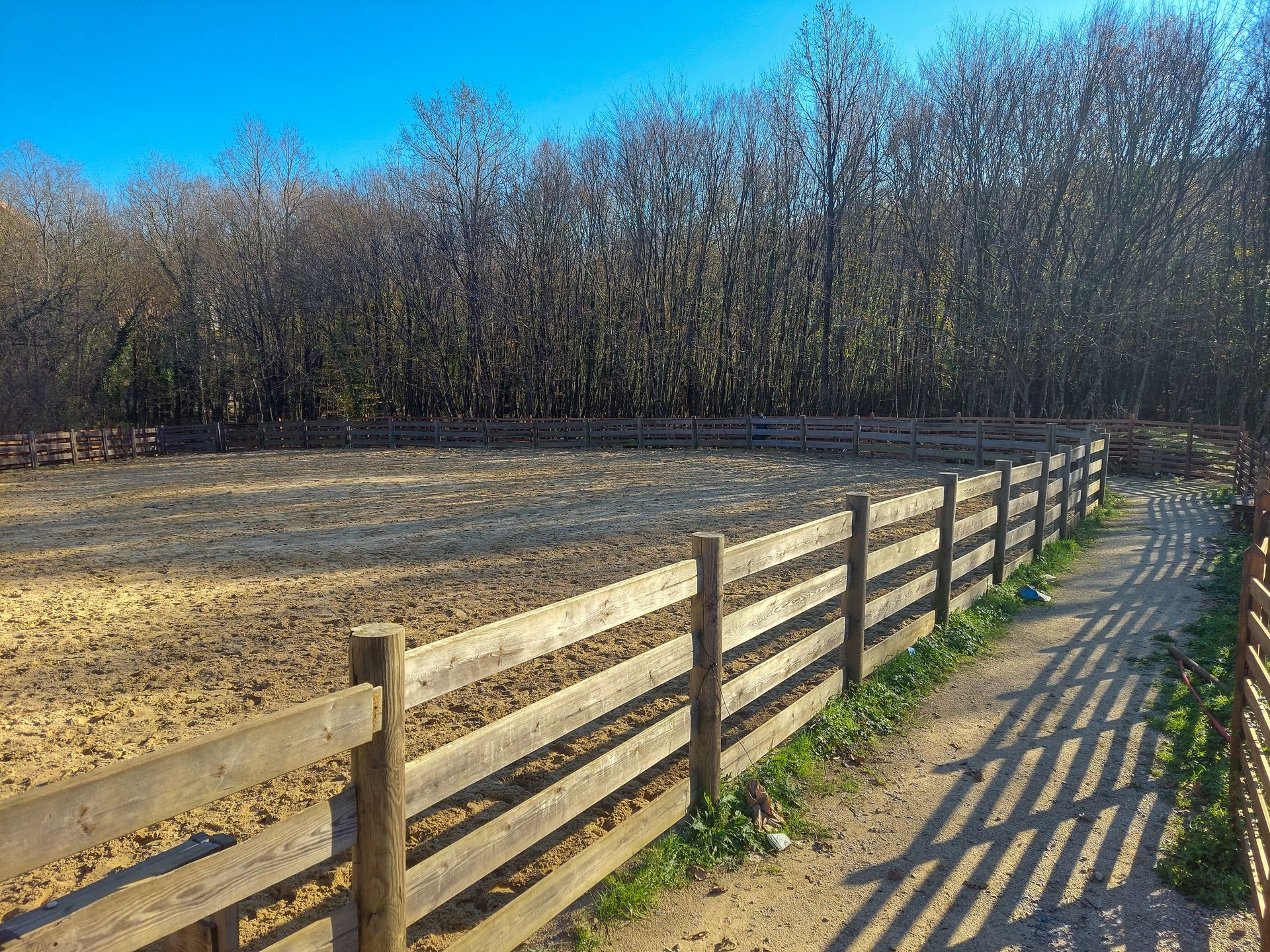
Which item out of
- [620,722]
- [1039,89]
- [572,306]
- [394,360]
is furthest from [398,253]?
[620,722]

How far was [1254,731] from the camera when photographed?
3.59 meters

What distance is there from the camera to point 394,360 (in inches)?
1446

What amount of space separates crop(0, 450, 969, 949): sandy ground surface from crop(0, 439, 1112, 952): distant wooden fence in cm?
46

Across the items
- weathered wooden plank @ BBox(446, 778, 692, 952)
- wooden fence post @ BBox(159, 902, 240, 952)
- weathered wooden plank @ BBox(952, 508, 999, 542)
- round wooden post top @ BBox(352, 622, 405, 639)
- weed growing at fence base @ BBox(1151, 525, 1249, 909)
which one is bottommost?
weed growing at fence base @ BBox(1151, 525, 1249, 909)

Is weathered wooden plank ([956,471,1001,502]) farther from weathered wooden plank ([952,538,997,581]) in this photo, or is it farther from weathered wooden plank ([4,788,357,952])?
weathered wooden plank ([4,788,357,952])

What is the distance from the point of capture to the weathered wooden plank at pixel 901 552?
5184 mm

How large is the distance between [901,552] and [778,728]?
182 centimetres

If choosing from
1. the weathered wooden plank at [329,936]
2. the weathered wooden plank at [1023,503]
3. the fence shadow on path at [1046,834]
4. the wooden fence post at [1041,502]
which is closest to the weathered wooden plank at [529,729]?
the weathered wooden plank at [329,936]

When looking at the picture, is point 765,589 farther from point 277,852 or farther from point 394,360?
point 394,360

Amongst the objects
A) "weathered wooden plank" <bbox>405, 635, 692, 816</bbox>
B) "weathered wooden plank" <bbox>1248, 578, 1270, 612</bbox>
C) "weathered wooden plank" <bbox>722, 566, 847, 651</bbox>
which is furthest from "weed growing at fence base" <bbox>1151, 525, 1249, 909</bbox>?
"weathered wooden plank" <bbox>405, 635, 692, 816</bbox>

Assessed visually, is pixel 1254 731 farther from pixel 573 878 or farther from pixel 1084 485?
pixel 1084 485

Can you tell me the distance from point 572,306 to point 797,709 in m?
30.5

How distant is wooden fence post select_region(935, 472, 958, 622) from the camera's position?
6.18 m

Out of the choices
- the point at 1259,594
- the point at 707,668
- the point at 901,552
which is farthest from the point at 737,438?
the point at 1259,594
